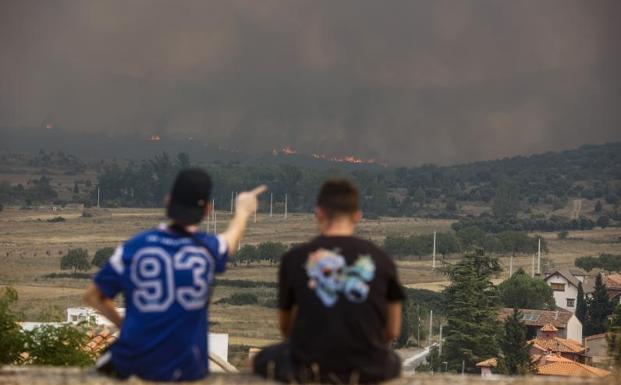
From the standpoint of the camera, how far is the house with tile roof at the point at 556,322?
363 ft

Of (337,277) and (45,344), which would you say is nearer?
(337,277)

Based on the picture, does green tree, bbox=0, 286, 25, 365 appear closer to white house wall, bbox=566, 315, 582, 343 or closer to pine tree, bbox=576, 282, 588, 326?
white house wall, bbox=566, 315, 582, 343

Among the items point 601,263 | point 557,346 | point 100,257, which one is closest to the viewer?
point 557,346

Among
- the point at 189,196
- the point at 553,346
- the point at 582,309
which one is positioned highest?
the point at 189,196

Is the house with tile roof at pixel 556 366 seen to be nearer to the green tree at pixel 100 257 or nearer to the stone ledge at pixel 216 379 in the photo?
the stone ledge at pixel 216 379

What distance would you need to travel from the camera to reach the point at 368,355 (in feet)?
25.0

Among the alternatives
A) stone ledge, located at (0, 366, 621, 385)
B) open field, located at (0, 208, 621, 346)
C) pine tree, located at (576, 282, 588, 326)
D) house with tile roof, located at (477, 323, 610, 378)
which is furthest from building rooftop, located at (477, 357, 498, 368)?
stone ledge, located at (0, 366, 621, 385)

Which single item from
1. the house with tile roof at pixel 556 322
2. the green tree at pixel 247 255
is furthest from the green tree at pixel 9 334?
the green tree at pixel 247 255

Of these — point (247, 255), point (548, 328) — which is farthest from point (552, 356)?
point (247, 255)

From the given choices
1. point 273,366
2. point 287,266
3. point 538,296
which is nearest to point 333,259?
point 287,266

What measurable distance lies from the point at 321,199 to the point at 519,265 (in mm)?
174743

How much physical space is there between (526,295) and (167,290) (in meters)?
128

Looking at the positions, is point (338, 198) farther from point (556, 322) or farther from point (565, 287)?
point (565, 287)

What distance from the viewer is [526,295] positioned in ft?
435
